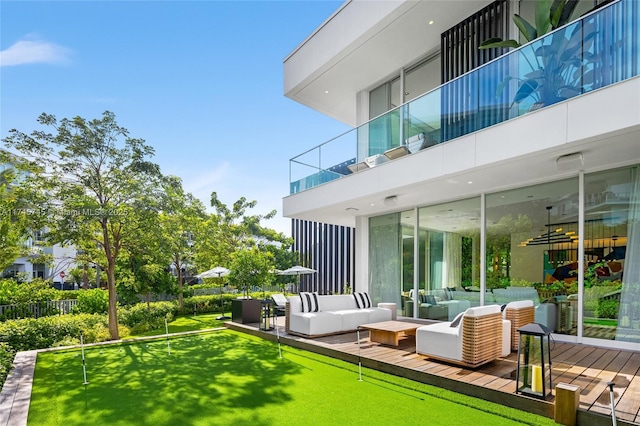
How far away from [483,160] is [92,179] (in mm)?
9730

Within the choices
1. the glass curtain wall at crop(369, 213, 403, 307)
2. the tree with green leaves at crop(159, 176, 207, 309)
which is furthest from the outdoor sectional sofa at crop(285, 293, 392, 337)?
the tree with green leaves at crop(159, 176, 207, 309)

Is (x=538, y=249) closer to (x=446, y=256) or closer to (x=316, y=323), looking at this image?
(x=446, y=256)

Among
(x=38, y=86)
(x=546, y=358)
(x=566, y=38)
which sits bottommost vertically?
(x=546, y=358)

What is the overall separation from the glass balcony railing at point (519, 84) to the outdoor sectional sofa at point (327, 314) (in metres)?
3.45

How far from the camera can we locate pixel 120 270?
12.8 metres

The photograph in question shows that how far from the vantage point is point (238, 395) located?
206 inches

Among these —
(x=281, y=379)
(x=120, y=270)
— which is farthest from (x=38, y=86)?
(x=281, y=379)

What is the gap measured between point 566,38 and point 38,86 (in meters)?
13.2

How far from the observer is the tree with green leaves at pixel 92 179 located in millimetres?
9544

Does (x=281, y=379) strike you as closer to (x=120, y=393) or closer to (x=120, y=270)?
(x=120, y=393)

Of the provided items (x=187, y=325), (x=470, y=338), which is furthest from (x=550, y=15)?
(x=187, y=325)

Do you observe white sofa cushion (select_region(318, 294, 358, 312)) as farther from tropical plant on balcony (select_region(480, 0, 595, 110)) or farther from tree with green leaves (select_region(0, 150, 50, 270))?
tree with green leaves (select_region(0, 150, 50, 270))

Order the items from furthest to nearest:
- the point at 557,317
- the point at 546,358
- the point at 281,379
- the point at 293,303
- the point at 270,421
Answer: the point at 293,303 < the point at 557,317 < the point at 281,379 < the point at 546,358 < the point at 270,421

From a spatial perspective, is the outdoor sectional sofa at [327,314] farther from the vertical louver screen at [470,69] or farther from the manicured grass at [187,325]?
the vertical louver screen at [470,69]
